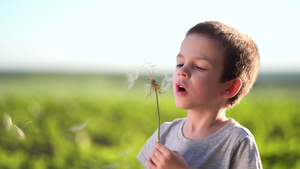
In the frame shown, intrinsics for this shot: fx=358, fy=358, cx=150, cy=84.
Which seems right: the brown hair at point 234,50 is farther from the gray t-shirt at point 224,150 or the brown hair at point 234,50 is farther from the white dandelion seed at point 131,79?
the white dandelion seed at point 131,79

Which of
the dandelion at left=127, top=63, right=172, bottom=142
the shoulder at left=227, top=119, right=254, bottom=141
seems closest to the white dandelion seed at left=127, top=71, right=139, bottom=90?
the dandelion at left=127, top=63, right=172, bottom=142

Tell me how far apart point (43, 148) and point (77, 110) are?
68.0 inches

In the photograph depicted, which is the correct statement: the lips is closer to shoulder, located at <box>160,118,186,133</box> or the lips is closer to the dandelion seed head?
shoulder, located at <box>160,118,186,133</box>

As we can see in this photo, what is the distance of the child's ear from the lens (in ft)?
5.33

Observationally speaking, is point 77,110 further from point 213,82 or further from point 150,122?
point 213,82

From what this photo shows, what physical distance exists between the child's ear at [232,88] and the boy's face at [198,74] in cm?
5

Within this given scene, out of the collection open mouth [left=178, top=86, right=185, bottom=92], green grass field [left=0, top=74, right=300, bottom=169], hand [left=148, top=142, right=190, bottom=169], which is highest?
open mouth [left=178, top=86, right=185, bottom=92]

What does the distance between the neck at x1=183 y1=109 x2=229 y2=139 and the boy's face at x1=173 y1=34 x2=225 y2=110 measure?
0.08 metres

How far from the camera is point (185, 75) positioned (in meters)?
1.52

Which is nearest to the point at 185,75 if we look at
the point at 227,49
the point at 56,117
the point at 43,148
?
the point at 227,49

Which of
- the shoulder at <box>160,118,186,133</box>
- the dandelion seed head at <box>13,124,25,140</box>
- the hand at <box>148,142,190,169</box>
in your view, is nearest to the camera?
the hand at <box>148,142,190,169</box>

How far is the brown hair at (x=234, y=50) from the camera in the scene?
158 centimetres

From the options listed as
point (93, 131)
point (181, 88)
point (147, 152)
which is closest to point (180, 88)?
point (181, 88)

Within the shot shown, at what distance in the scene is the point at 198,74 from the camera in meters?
1.53
